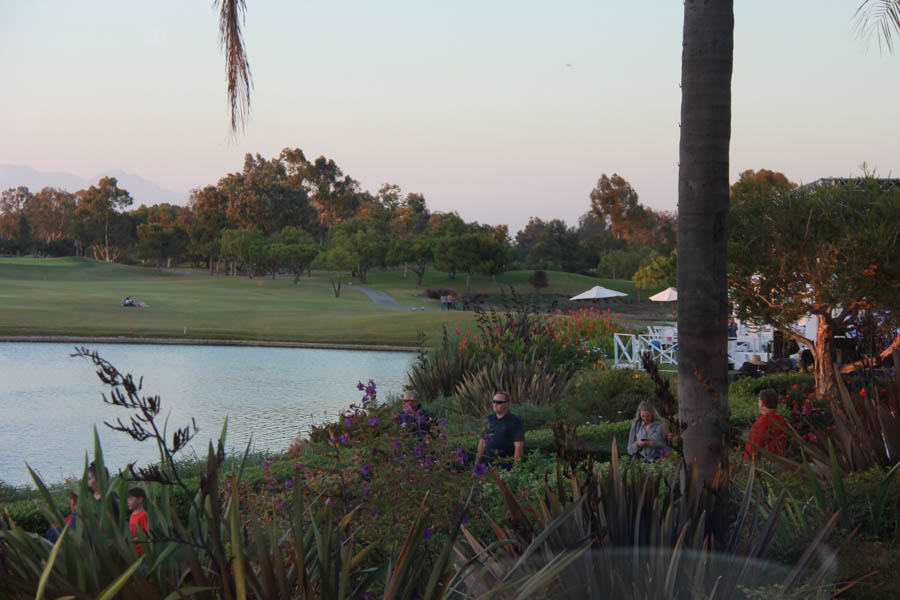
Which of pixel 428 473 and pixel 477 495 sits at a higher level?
pixel 428 473

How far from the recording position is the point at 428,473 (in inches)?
190

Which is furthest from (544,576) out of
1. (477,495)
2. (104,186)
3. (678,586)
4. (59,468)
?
(104,186)

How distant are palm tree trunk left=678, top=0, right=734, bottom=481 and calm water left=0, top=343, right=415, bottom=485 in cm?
590

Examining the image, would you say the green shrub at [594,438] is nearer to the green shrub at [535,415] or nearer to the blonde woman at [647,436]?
the green shrub at [535,415]

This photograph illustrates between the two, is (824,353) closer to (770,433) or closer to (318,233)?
(770,433)

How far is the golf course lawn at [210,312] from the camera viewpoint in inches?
1337

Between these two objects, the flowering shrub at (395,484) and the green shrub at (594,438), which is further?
the green shrub at (594,438)

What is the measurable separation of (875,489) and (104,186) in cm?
11357

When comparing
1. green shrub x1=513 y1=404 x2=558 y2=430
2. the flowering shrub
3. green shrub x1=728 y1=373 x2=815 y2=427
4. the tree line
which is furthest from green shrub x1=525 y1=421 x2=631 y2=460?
the tree line

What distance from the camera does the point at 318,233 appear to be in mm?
109812

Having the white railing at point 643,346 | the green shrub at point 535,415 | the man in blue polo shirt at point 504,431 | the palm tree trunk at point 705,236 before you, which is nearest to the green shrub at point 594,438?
the green shrub at point 535,415

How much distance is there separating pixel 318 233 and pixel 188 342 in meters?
78.8

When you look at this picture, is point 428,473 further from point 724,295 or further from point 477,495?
point 724,295

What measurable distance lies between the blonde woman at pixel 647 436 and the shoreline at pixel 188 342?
22.6 metres
